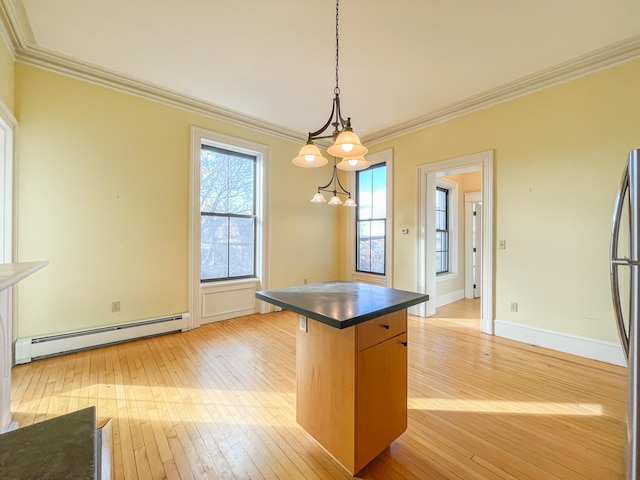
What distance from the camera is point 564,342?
2928 mm

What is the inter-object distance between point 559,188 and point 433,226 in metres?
1.58

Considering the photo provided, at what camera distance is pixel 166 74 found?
119 inches

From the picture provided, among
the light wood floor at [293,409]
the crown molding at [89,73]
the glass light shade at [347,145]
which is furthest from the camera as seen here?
the crown molding at [89,73]

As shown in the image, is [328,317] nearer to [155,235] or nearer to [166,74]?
[155,235]

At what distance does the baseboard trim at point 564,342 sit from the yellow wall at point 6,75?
554cm

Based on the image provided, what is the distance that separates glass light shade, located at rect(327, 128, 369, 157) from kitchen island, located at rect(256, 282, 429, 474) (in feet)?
3.01

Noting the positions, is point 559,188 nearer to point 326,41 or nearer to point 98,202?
point 326,41

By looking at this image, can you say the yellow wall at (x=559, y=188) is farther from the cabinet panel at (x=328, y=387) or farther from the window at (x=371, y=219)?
the cabinet panel at (x=328, y=387)

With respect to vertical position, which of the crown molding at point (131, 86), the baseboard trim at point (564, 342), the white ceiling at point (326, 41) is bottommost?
the baseboard trim at point (564, 342)

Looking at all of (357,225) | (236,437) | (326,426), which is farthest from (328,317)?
(357,225)

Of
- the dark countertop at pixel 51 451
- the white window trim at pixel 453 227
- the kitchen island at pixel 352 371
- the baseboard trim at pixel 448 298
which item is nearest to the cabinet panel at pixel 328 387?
the kitchen island at pixel 352 371

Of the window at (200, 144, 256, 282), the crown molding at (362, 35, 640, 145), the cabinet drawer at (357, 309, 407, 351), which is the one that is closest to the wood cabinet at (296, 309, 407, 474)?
the cabinet drawer at (357, 309, 407, 351)

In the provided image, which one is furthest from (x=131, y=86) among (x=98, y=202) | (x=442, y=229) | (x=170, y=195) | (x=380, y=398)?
(x=442, y=229)

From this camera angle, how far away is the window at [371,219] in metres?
4.84
